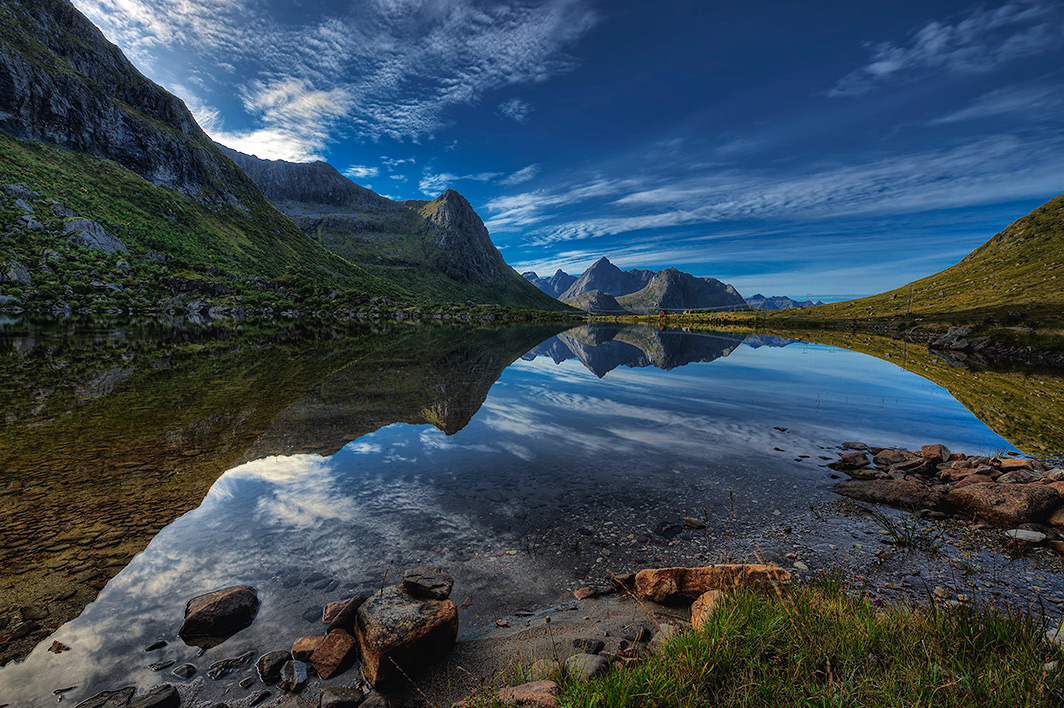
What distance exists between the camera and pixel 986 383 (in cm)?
3438

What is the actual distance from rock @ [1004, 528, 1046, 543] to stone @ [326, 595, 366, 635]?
47.8 ft

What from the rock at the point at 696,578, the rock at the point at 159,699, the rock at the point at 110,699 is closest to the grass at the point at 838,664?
the rock at the point at 696,578

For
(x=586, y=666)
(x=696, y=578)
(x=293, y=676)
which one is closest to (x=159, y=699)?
(x=293, y=676)

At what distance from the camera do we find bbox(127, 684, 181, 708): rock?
515 centimetres

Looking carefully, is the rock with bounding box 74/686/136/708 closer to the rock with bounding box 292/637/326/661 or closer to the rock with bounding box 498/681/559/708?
the rock with bounding box 292/637/326/661

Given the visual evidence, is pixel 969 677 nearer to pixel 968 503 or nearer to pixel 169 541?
pixel 968 503

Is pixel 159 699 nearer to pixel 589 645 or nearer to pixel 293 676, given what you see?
pixel 293 676

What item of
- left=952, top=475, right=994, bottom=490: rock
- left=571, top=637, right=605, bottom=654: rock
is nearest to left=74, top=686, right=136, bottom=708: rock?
left=571, top=637, right=605, bottom=654: rock

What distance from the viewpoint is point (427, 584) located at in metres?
7.20

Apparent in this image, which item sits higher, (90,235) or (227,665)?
(90,235)

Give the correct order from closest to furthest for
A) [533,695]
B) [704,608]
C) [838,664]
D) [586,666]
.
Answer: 1. [533,695]
2. [838,664]
3. [586,666]
4. [704,608]

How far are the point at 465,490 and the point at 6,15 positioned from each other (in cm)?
25890

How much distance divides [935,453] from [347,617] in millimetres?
20053

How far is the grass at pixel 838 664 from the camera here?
3.79 m
